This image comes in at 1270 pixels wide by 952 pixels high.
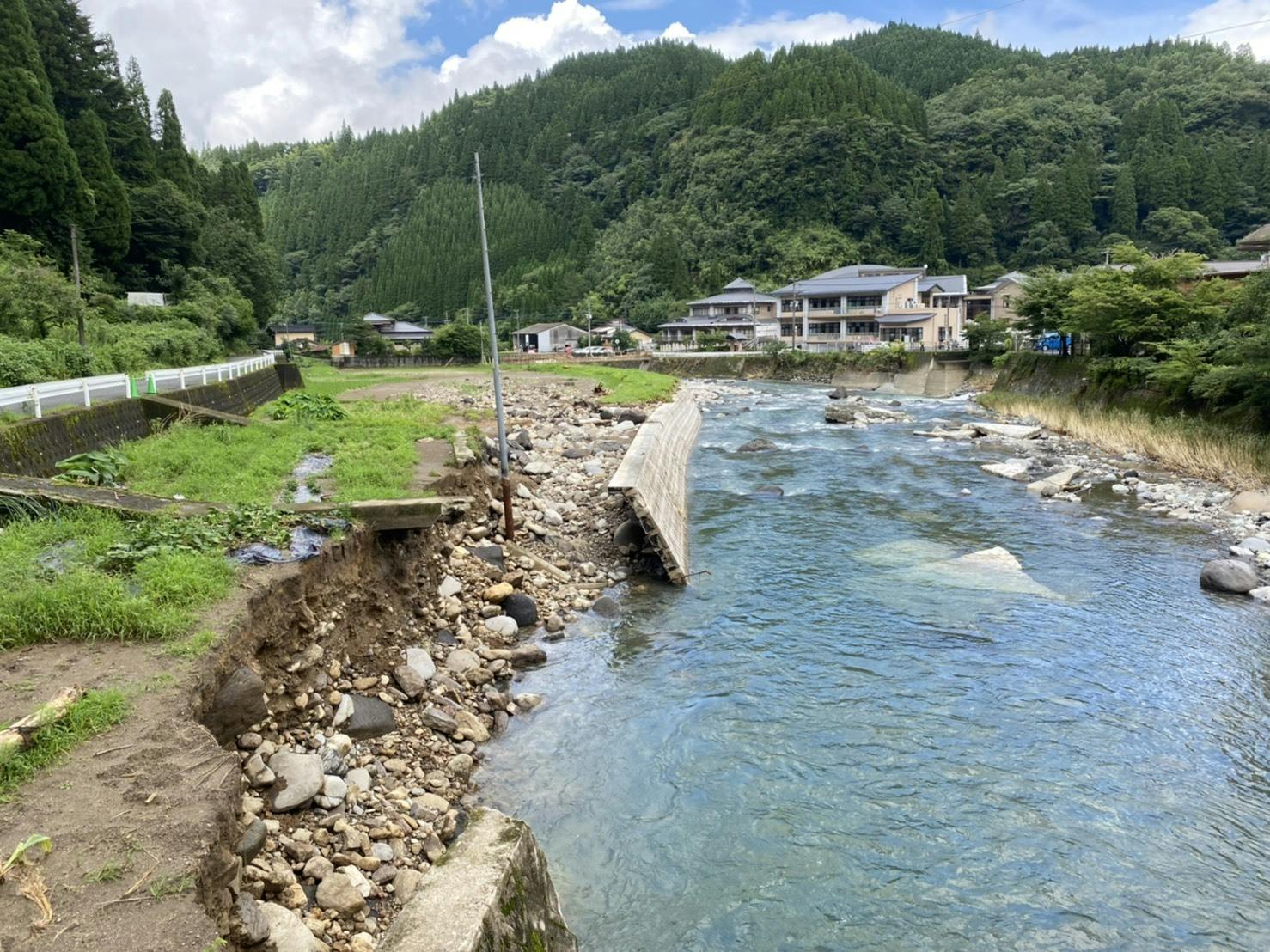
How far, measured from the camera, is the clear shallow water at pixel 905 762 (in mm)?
6004

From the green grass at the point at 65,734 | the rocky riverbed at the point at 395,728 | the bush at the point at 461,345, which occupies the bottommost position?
the rocky riverbed at the point at 395,728

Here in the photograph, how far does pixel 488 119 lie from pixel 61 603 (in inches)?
6510

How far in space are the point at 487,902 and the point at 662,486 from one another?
12.4m

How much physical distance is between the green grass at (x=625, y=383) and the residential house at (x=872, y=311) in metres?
27.3

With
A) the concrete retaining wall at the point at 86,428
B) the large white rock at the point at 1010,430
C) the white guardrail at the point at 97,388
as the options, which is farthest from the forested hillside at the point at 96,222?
the large white rock at the point at 1010,430

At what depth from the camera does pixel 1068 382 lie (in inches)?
1378

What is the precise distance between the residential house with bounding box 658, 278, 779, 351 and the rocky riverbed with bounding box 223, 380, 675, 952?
68.6 m

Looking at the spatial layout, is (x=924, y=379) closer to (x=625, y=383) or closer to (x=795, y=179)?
(x=625, y=383)

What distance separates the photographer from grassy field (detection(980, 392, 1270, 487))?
776 inches

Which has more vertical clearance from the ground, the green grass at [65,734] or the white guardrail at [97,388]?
the white guardrail at [97,388]

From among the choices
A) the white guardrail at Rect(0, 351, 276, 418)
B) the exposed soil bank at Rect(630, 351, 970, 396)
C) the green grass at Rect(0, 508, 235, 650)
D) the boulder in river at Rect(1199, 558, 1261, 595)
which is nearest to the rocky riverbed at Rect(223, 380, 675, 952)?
the green grass at Rect(0, 508, 235, 650)

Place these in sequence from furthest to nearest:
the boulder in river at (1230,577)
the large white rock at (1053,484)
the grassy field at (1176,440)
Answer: the large white rock at (1053,484) < the grassy field at (1176,440) < the boulder in river at (1230,577)

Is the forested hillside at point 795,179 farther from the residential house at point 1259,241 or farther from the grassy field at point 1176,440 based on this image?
the grassy field at point 1176,440

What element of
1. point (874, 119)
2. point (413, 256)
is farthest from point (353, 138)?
point (874, 119)
